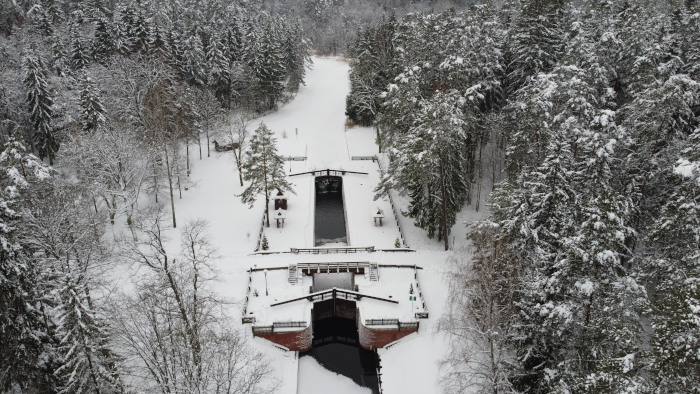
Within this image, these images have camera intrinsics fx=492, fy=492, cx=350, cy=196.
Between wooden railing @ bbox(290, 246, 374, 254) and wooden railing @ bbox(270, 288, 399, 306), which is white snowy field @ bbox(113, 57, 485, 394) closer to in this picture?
wooden railing @ bbox(290, 246, 374, 254)

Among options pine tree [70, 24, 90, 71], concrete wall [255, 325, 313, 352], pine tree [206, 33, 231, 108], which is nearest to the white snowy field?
concrete wall [255, 325, 313, 352]

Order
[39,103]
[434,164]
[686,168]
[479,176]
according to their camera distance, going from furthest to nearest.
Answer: [39,103]
[479,176]
[434,164]
[686,168]

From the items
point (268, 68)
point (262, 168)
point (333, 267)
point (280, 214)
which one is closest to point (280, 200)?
point (280, 214)

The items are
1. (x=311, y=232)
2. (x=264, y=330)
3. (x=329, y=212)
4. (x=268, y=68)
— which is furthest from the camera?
(x=268, y=68)

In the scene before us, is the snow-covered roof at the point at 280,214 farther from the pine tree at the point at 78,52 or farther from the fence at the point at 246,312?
the pine tree at the point at 78,52

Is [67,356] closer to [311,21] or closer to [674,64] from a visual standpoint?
[674,64]

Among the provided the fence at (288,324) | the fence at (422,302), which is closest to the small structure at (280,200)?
the fence at (422,302)

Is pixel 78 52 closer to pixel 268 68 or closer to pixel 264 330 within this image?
pixel 268 68
